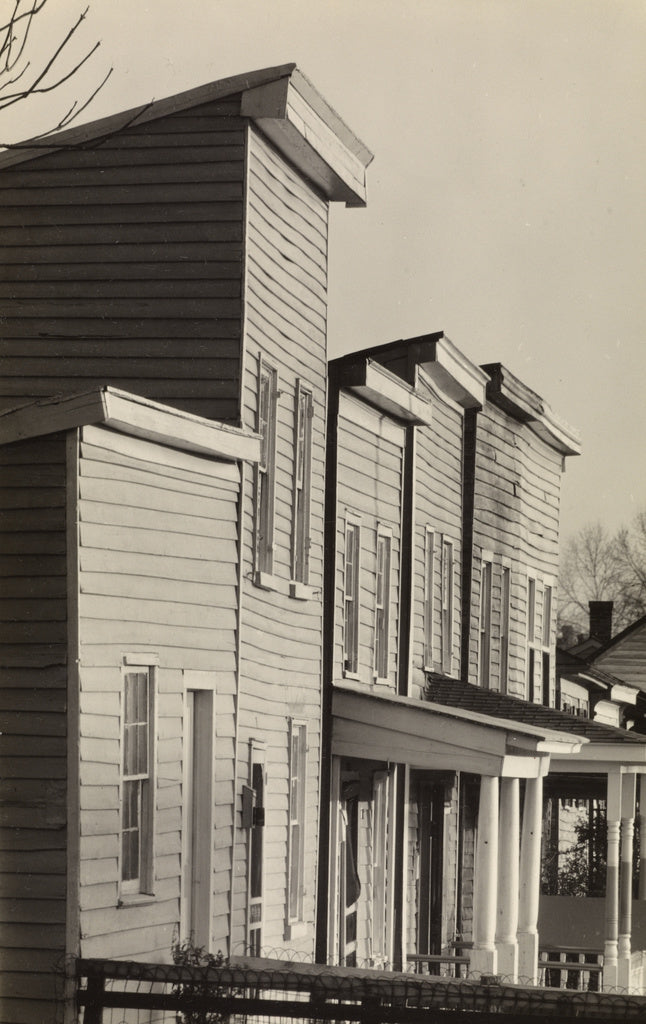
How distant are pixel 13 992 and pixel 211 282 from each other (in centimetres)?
720

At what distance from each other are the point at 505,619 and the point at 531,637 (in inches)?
78.1

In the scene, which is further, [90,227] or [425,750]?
[425,750]

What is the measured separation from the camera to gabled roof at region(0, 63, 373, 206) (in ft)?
52.9

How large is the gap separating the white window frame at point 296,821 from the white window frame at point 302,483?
1.68m

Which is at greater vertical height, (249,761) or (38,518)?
(38,518)

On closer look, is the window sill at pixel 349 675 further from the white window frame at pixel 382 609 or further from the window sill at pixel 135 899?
the window sill at pixel 135 899

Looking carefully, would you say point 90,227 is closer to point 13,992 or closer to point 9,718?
point 9,718

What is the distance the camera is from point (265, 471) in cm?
1634

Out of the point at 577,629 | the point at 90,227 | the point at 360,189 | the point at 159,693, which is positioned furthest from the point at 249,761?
the point at 577,629

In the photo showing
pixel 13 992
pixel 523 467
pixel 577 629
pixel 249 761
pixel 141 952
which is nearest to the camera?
pixel 13 992

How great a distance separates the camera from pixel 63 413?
39.5 ft

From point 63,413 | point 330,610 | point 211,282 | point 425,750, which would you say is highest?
point 211,282

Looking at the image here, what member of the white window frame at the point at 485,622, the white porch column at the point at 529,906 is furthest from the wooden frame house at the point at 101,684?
the white window frame at the point at 485,622

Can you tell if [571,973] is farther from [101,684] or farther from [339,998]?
[101,684]
